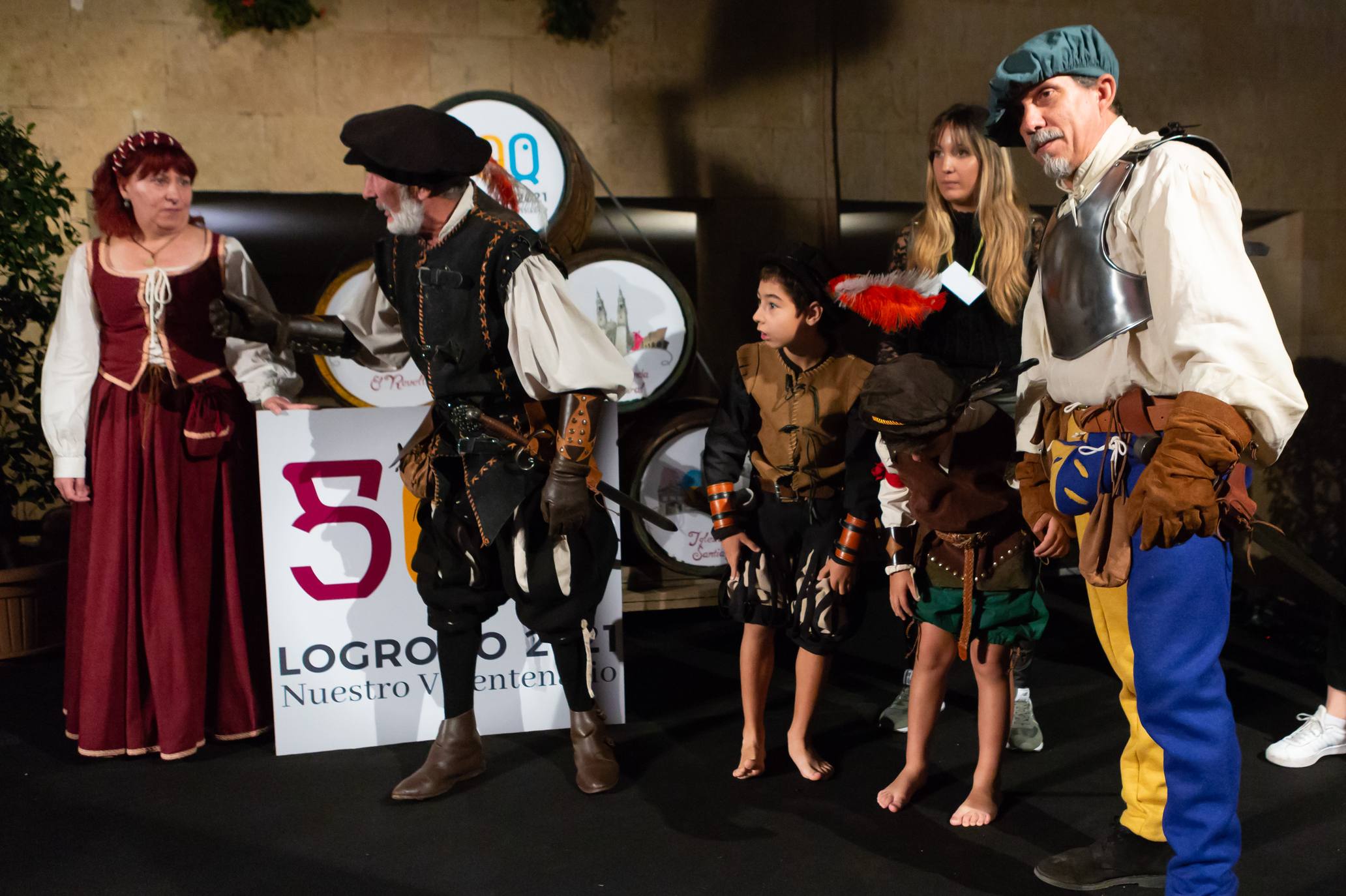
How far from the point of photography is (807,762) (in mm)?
2680

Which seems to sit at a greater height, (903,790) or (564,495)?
(564,495)

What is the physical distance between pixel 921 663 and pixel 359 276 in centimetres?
272

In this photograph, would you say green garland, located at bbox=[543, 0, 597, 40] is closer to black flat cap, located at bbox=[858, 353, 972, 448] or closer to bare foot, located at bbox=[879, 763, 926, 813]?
black flat cap, located at bbox=[858, 353, 972, 448]

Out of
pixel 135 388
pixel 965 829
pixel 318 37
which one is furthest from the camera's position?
pixel 318 37

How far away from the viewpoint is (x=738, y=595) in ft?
8.71

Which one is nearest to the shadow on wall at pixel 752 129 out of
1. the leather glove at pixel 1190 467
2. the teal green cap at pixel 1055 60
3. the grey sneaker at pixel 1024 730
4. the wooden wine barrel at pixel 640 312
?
the wooden wine barrel at pixel 640 312

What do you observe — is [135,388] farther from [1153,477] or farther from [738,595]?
[1153,477]

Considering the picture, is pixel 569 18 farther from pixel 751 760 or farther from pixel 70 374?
pixel 751 760

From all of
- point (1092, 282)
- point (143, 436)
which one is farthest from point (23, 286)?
point (1092, 282)

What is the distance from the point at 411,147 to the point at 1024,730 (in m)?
2.23

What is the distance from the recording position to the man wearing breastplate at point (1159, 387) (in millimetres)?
1563

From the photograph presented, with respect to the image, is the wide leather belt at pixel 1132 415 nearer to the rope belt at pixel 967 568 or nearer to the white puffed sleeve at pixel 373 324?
the rope belt at pixel 967 568

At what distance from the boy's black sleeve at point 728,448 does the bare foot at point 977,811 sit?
0.84m

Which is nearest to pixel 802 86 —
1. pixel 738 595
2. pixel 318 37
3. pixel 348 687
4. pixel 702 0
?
pixel 702 0
